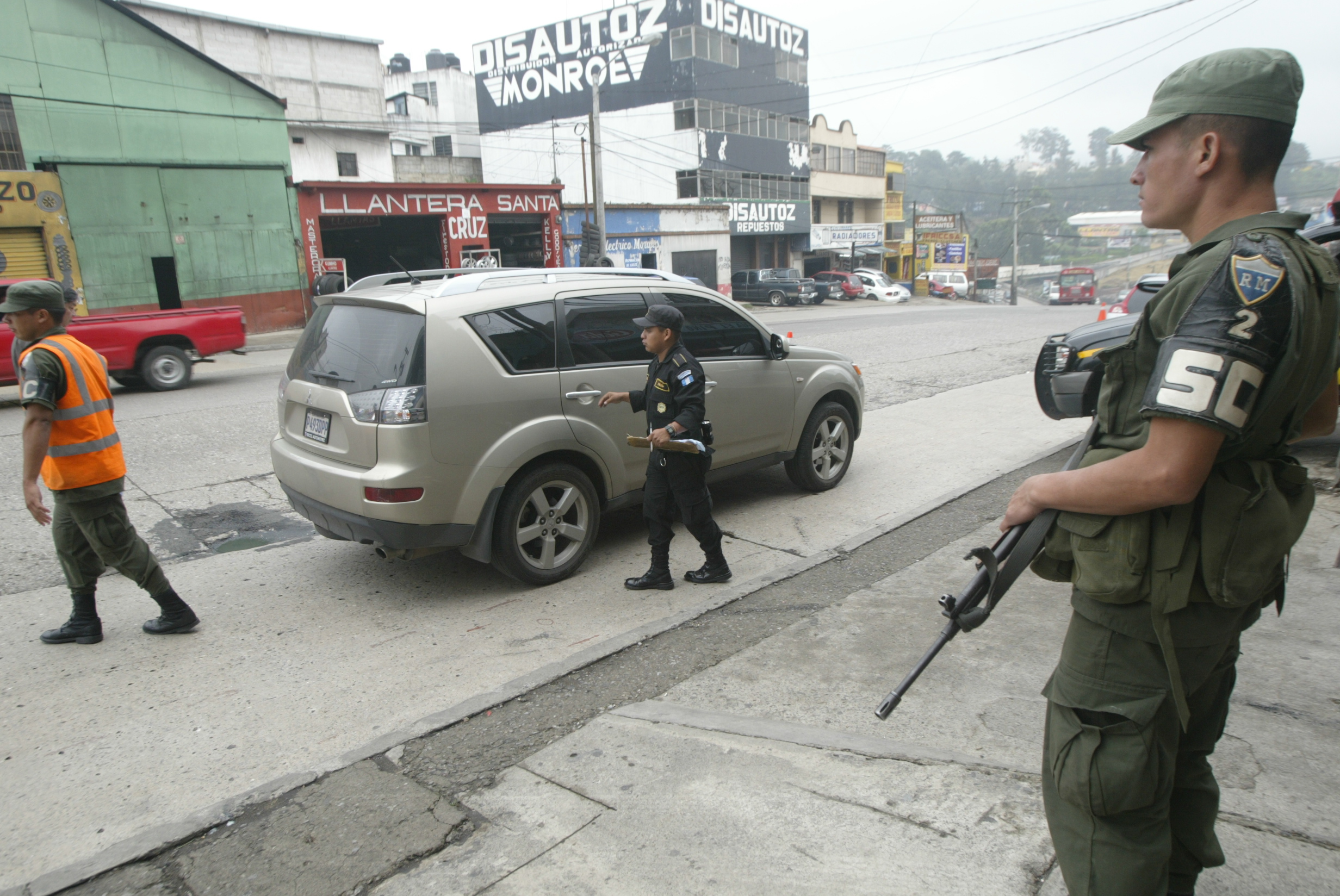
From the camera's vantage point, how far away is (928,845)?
102 inches

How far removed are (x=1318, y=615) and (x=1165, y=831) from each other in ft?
10.1

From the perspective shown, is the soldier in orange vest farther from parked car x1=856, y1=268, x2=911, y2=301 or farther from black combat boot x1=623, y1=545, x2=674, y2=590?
parked car x1=856, y1=268, x2=911, y2=301

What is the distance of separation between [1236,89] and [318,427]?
4361 millimetres

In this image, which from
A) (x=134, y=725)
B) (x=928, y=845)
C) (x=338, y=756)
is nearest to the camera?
(x=928, y=845)

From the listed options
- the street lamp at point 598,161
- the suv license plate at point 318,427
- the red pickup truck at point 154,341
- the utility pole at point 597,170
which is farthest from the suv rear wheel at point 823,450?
the utility pole at point 597,170

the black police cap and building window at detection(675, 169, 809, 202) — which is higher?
building window at detection(675, 169, 809, 202)

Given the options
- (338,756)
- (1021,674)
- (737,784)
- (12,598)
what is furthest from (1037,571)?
(12,598)

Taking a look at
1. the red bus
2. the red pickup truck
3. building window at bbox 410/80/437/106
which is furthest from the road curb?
the red bus

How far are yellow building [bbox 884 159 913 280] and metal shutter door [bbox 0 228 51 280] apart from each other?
52.5 meters

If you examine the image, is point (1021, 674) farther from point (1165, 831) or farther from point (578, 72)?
point (578, 72)

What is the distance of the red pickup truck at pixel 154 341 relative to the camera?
456 inches

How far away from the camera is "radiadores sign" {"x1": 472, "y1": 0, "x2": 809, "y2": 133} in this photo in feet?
149

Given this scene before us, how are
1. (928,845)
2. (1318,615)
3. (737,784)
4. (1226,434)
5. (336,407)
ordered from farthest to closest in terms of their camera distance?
(336,407), (1318,615), (737,784), (928,845), (1226,434)

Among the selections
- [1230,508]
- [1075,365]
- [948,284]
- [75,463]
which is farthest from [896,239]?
[1230,508]
